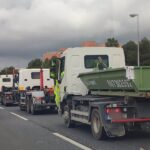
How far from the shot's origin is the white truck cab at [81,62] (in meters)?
16.2

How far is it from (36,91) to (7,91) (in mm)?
12913

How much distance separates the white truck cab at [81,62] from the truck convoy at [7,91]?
16.6 meters

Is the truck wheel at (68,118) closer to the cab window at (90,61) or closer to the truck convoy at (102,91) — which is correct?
the truck convoy at (102,91)

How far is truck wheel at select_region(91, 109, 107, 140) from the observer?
12.9 m

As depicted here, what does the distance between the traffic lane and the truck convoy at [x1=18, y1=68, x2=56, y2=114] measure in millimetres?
7110

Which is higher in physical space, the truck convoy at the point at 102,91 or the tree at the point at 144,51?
the tree at the point at 144,51

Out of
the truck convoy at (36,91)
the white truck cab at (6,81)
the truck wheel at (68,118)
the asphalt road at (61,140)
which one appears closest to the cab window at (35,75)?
the truck convoy at (36,91)

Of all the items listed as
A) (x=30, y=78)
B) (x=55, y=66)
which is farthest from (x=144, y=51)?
(x=55, y=66)

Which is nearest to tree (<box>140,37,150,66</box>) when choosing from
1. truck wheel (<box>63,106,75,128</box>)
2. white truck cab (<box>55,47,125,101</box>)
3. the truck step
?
truck wheel (<box>63,106,75,128</box>)

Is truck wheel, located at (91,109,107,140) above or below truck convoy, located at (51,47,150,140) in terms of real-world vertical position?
below

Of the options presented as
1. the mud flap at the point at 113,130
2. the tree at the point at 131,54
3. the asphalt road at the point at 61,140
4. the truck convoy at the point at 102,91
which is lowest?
the asphalt road at the point at 61,140

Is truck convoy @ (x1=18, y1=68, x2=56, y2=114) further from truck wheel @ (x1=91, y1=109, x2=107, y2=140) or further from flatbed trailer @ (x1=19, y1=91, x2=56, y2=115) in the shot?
truck wheel @ (x1=91, y1=109, x2=107, y2=140)

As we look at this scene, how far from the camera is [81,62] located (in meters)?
16.2

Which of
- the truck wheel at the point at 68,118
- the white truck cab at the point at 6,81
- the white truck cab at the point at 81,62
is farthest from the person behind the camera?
the white truck cab at the point at 6,81
